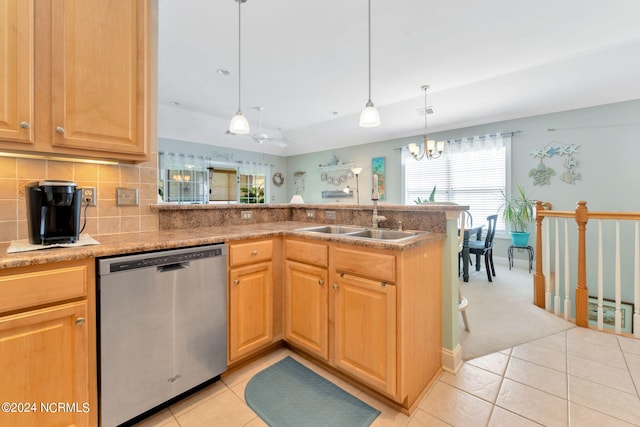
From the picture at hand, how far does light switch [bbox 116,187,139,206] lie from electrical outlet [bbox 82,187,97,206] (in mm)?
119

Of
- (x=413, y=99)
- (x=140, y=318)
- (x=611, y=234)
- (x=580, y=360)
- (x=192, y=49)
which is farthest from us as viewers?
(x=413, y=99)

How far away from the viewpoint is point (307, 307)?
72.1 inches

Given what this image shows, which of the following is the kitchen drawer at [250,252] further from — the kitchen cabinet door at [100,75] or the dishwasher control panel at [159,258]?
the kitchen cabinet door at [100,75]

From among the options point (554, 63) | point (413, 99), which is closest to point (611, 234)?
point (554, 63)

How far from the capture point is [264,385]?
5.46 feet

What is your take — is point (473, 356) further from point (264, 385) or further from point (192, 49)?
point (192, 49)

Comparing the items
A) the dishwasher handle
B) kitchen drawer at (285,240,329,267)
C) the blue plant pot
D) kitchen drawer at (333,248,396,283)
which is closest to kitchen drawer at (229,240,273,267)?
kitchen drawer at (285,240,329,267)

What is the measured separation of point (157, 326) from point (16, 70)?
1.36 m

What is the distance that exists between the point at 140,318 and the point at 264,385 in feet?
2.75

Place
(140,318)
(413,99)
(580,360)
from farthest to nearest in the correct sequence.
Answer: (413,99), (580,360), (140,318)

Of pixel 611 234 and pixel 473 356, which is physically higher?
pixel 611 234

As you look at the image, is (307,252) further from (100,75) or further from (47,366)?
(100,75)

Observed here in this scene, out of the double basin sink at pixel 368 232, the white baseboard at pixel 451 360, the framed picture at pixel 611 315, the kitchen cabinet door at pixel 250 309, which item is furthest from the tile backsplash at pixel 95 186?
the framed picture at pixel 611 315

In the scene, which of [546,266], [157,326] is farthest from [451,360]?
[546,266]
